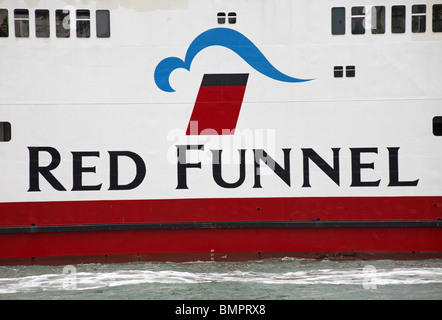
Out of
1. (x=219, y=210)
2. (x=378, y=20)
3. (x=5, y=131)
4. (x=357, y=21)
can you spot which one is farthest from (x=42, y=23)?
(x=378, y=20)

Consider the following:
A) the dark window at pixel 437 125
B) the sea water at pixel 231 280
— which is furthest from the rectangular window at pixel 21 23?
the dark window at pixel 437 125

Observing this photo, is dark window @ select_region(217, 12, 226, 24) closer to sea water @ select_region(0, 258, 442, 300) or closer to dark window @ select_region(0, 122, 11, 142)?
dark window @ select_region(0, 122, 11, 142)

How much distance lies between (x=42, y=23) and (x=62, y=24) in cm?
32

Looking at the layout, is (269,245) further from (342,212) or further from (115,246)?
(115,246)

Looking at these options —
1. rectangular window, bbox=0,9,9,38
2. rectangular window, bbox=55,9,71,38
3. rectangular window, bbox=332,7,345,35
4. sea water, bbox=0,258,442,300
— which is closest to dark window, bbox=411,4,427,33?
rectangular window, bbox=332,7,345,35

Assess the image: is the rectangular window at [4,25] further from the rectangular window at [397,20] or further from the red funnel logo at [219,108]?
the rectangular window at [397,20]

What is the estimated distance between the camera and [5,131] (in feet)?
35.5

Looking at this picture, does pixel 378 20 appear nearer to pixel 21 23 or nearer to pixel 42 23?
pixel 42 23

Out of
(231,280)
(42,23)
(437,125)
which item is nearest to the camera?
(231,280)

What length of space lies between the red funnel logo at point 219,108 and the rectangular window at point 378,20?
2.15 m

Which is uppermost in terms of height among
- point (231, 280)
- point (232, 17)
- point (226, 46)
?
point (232, 17)

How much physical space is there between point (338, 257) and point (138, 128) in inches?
149

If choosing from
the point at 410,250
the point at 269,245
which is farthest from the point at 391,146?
the point at 269,245

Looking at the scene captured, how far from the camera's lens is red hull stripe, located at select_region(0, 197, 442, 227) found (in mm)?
10805
